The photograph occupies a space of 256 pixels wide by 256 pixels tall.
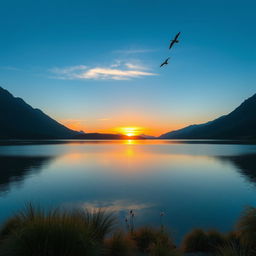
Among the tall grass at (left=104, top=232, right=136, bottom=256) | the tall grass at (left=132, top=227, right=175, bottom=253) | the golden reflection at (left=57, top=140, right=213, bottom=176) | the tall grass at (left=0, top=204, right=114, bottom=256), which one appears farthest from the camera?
the golden reflection at (left=57, top=140, right=213, bottom=176)

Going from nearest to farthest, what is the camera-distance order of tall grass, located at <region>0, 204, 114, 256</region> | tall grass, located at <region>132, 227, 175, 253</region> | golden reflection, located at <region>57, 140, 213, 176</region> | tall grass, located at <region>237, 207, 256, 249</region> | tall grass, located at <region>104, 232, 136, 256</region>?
1. tall grass, located at <region>0, 204, 114, 256</region>
2. tall grass, located at <region>104, 232, 136, 256</region>
3. tall grass, located at <region>237, 207, 256, 249</region>
4. tall grass, located at <region>132, 227, 175, 253</region>
5. golden reflection, located at <region>57, 140, 213, 176</region>

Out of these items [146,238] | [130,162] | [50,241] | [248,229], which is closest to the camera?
[50,241]

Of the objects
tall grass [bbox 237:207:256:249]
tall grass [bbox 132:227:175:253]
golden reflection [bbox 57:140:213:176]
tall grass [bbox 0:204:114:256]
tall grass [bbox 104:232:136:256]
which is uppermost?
tall grass [bbox 0:204:114:256]

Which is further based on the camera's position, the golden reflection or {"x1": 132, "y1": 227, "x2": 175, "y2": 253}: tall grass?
the golden reflection

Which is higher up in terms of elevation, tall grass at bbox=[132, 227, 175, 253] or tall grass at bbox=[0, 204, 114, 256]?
tall grass at bbox=[0, 204, 114, 256]

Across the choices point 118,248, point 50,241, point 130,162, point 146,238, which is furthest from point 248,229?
point 130,162

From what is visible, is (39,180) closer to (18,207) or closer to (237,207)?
(18,207)

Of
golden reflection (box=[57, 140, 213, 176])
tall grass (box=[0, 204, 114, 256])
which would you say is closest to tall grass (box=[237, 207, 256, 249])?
tall grass (box=[0, 204, 114, 256])

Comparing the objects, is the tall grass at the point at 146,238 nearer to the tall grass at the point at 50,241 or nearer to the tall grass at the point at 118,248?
the tall grass at the point at 118,248

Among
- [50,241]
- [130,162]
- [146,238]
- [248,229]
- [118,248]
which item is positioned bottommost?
[130,162]

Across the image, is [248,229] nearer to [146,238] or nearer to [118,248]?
[146,238]

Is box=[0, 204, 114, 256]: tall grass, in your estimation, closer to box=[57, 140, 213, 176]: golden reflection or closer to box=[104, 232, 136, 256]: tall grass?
box=[104, 232, 136, 256]: tall grass

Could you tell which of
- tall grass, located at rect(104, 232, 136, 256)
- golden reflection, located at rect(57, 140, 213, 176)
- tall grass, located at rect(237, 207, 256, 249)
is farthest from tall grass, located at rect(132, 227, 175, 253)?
golden reflection, located at rect(57, 140, 213, 176)

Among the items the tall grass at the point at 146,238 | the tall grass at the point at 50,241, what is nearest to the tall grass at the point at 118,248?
the tall grass at the point at 146,238
